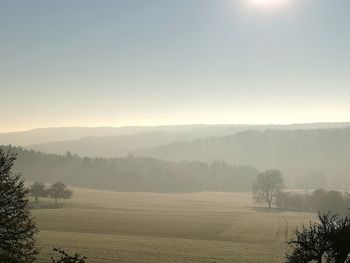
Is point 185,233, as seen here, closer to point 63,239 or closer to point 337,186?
point 63,239

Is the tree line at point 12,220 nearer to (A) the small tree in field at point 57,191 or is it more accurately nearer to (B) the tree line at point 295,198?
(A) the small tree in field at point 57,191

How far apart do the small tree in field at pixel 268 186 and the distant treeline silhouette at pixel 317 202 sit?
2.72 metres

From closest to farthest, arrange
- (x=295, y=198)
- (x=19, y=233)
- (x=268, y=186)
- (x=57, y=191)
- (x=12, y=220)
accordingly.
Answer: (x=12, y=220) → (x=19, y=233) → (x=57, y=191) → (x=295, y=198) → (x=268, y=186)

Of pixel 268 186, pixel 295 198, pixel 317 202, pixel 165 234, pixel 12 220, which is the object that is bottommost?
pixel 165 234

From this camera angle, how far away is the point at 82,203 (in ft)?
359

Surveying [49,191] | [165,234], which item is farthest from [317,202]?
[49,191]

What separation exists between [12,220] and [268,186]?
103881mm

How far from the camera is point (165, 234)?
63375 mm

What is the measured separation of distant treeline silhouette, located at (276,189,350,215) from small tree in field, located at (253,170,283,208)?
Answer: 8.94 feet

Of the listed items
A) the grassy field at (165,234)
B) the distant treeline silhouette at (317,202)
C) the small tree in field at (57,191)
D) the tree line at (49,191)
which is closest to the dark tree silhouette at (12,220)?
the grassy field at (165,234)

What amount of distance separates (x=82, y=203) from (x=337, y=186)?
127957 millimetres

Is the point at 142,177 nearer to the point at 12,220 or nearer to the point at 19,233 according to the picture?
the point at 19,233

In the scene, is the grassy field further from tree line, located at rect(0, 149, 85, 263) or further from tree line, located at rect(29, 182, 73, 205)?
tree line, located at rect(0, 149, 85, 263)

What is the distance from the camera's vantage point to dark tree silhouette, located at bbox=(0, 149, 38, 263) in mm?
21422
